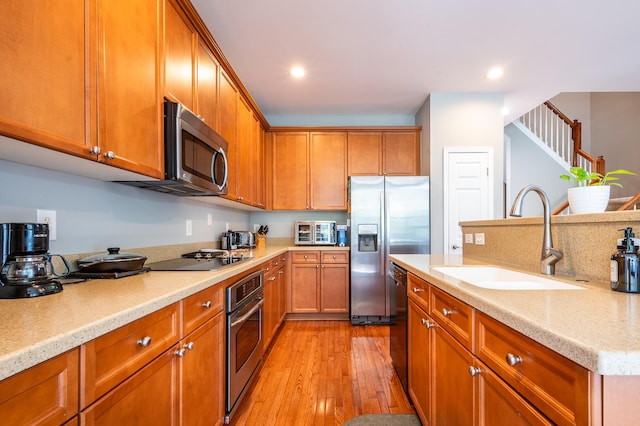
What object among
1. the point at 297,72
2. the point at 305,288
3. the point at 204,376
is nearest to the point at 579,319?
the point at 204,376

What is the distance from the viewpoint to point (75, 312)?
78 cm

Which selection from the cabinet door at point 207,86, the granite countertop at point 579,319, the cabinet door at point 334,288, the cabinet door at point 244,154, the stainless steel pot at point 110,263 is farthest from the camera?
the cabinet door at point 334,288

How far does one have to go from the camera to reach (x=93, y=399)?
2.37 feet

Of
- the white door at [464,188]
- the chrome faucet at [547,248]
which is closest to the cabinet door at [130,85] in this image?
the chrome faucet at [547,248]

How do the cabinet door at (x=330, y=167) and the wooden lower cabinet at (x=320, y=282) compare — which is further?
the cabinet door at (x=330, y=167)

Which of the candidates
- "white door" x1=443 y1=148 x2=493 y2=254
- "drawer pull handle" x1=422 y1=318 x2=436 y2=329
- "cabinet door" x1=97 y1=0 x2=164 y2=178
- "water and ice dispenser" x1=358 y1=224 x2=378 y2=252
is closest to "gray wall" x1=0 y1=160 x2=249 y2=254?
"cabinet door" x1=97 y1=0 x2=164 y2=178

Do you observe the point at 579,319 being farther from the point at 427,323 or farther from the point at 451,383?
the point at 427,323

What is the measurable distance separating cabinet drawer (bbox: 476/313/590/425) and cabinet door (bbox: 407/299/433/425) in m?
0.56

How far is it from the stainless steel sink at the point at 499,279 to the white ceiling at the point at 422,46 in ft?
5.98

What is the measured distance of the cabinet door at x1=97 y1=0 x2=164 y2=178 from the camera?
45.0 inches

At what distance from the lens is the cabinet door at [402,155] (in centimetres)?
393

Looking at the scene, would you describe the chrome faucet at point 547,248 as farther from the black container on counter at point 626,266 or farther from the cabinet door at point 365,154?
the cabinet door at point 365,154

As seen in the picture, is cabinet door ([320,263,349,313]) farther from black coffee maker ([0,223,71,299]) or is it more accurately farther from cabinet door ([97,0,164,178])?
black coffee maker ([0,223,71,299])

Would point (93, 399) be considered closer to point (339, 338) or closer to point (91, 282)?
point (91, 282)
